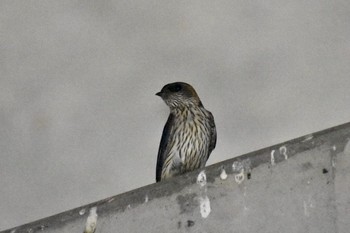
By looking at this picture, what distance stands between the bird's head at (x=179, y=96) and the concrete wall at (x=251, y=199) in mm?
1503

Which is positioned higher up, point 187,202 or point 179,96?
point 179,96

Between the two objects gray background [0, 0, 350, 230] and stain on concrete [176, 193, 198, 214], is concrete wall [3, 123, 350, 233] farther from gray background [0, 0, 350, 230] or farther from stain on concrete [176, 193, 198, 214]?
gray background [0, 0, 350, 230]

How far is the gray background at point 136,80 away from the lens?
8156 millimetres

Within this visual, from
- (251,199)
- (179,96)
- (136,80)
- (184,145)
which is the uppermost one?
(136,80)

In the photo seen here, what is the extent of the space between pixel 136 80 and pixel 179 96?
4.33 ft

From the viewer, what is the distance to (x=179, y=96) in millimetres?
6879

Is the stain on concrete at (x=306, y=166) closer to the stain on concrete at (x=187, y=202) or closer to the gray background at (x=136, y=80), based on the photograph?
the stain on concrete at (x=187, y=202)

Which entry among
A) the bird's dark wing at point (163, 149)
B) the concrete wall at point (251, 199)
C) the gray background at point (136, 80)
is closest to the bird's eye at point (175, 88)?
the bird's dark wing at point (163, 149)

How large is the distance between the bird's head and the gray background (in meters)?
1.19

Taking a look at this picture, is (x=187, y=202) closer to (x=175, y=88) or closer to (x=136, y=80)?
(x=175, y=88)

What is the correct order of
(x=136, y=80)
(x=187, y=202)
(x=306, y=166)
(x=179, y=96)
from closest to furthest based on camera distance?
(x=306, y=166) → (x=187, y=202) → (x=179, y=96) → (x=136, y=80)

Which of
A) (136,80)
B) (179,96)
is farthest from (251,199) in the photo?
(136,80)

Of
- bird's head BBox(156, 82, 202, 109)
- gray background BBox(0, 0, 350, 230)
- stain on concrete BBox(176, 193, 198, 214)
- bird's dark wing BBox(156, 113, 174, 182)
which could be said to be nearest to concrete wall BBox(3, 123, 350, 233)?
stain on concrete BBox(176, 193, 198, 214)

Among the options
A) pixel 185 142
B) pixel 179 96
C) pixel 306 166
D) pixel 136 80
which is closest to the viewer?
pixel 306 166
